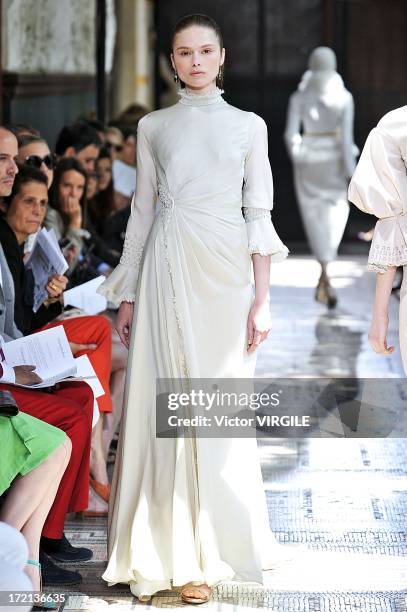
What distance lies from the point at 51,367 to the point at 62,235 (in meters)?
1.90

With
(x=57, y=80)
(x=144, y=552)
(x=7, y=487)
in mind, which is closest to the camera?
(x=7, y=487)

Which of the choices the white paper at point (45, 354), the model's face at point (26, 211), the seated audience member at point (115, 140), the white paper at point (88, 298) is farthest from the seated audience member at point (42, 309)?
the seated audience member at point (115, 140)

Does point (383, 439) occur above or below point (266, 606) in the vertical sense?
below

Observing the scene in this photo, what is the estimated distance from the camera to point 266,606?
4.05 meters

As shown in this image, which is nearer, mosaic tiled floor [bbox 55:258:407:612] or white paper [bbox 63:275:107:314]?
mosaic tiled floor [bbox 55:258:407:612]

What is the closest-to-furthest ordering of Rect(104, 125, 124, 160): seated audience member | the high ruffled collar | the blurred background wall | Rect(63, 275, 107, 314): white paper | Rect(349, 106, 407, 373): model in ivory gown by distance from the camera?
1. Rect(349, 106, 407, 373): model in ivory gown
2. the high ruffled collar
3. Rect(63, 275, 107, 314): white paper
4. Rect(104, 125, 124, 160): seated audience member
5. the blurred background wall

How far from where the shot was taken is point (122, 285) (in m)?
4.31

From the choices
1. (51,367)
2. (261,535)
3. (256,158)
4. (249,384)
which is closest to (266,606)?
(261,535)

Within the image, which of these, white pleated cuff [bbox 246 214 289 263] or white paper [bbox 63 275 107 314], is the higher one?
white pleated cuff [bbox 246 214 289 263]

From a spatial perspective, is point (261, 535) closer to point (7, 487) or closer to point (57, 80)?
point (7, 487)

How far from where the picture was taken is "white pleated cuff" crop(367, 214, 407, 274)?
378 centimetres

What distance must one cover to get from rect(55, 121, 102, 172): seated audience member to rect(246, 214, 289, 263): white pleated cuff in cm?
299

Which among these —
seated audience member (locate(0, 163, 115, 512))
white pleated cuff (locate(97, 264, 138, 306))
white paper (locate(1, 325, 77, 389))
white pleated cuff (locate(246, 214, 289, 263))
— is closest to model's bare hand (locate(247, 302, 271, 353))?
white pleated cuff (locate(246, 214, 289, 263))

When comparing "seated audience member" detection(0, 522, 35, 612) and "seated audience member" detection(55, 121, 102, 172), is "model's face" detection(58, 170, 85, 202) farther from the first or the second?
"seated audience member" detection(0, 522, 35, 612)
